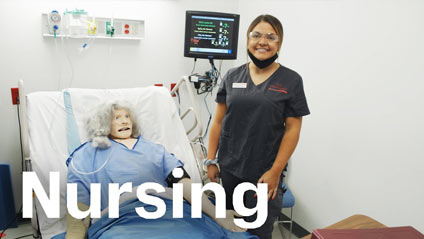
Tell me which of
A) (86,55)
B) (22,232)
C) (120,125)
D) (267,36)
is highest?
(267,36)

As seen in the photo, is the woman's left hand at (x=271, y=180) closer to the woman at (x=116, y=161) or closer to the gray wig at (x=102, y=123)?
the woman at (x=116, y=161)

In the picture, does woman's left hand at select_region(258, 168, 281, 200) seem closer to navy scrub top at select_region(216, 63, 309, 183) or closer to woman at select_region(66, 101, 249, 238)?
navy scrub top at select_region(216, 63, 309, 183)

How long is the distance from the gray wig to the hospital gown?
5 cm

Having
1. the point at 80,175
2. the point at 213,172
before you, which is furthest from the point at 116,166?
the point at 213,172

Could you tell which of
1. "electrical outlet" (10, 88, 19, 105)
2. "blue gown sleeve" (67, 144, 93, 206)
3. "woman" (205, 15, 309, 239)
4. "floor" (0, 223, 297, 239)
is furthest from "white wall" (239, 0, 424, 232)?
"electrical outlet" (10, 88, 19, 105)

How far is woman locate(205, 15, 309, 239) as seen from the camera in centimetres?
146

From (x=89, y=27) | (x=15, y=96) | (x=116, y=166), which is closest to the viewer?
(x=116, y=166)

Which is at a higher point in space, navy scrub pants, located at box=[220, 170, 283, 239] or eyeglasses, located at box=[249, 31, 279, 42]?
eyeglasses, located at box=[249, 31, 279, 42]

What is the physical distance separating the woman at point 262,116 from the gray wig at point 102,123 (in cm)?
72

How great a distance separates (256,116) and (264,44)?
32 cm

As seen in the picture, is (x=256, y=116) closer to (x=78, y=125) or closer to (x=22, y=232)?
(x=78, y=125)

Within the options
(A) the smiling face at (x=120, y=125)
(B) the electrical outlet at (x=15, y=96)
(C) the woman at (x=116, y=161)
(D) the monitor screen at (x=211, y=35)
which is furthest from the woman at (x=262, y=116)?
(B) the electrical outlet at (x=15, y=96)

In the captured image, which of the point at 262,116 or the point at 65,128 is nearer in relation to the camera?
the point at 262,116

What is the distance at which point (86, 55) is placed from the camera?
105 inches
